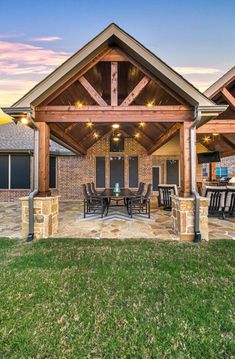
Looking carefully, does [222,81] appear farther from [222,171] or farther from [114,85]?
[222,171]

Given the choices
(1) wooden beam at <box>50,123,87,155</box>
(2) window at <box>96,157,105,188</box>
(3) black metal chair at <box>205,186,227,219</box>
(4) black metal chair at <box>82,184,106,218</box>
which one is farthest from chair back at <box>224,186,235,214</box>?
(2) window at <box>96,157,105,188</box>

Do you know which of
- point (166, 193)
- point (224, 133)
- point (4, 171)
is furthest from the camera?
point (4, 171)

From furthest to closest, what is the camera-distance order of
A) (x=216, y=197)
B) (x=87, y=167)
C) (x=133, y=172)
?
1. (x=133, y=172)
2. (x=87, y=167)
3. (x=216, y=197)

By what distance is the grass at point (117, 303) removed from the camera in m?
1.71

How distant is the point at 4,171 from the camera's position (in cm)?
1078

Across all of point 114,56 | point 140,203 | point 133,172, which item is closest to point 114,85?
point 114,56

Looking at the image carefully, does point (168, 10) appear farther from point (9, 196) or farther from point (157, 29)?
point (9, 196)

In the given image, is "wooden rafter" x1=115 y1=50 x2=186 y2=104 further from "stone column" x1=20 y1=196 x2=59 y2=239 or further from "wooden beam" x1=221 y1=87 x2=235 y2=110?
"stone column" x1=20 y1=196 x2=59 y2=239

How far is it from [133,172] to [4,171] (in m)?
7.10

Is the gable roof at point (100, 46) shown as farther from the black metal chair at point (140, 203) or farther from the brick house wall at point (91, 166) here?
the brick house wall at point (91, 166)

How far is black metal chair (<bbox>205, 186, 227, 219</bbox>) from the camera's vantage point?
641 centimetres

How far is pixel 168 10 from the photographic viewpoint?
8562 millimetres

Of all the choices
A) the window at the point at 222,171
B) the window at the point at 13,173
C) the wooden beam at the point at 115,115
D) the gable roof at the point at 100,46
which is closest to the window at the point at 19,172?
the window at the point at 13,173

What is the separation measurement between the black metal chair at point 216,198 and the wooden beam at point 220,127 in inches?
70.7
